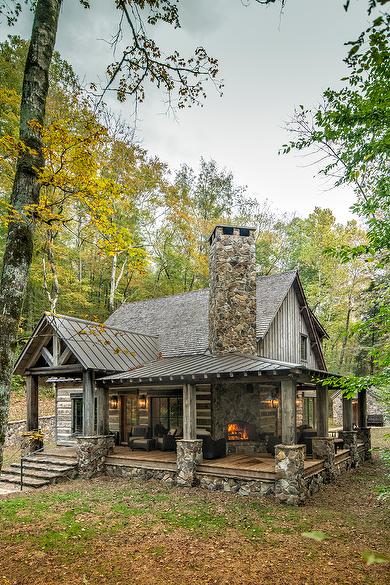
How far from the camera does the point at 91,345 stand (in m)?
12.9

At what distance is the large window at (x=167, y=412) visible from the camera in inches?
573

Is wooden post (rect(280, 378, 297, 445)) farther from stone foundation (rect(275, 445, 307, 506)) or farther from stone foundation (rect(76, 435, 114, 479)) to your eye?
stone foundation (rect(76, 435, 114, 479))

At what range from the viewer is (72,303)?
2511 cm

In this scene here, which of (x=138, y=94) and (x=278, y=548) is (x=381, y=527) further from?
(x=138, y=94)

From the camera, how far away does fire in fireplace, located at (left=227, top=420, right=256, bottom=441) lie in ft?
43.4

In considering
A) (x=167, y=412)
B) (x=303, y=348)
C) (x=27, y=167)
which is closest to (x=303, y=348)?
(x=303, y=348)

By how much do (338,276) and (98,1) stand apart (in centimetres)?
2380

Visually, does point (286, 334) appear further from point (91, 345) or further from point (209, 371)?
point (91, 345)

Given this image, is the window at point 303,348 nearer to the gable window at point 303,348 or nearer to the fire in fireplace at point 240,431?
the gable window at point 303,348

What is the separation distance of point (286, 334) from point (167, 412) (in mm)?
5766

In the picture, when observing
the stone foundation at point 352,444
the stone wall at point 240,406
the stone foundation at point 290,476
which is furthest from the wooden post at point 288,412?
the stone foundation at point 352,444

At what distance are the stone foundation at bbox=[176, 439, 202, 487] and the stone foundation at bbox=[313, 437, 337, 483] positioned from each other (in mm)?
3516

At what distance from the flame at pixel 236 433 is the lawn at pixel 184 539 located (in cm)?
351

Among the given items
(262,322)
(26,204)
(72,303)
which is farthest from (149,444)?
(72,303)
